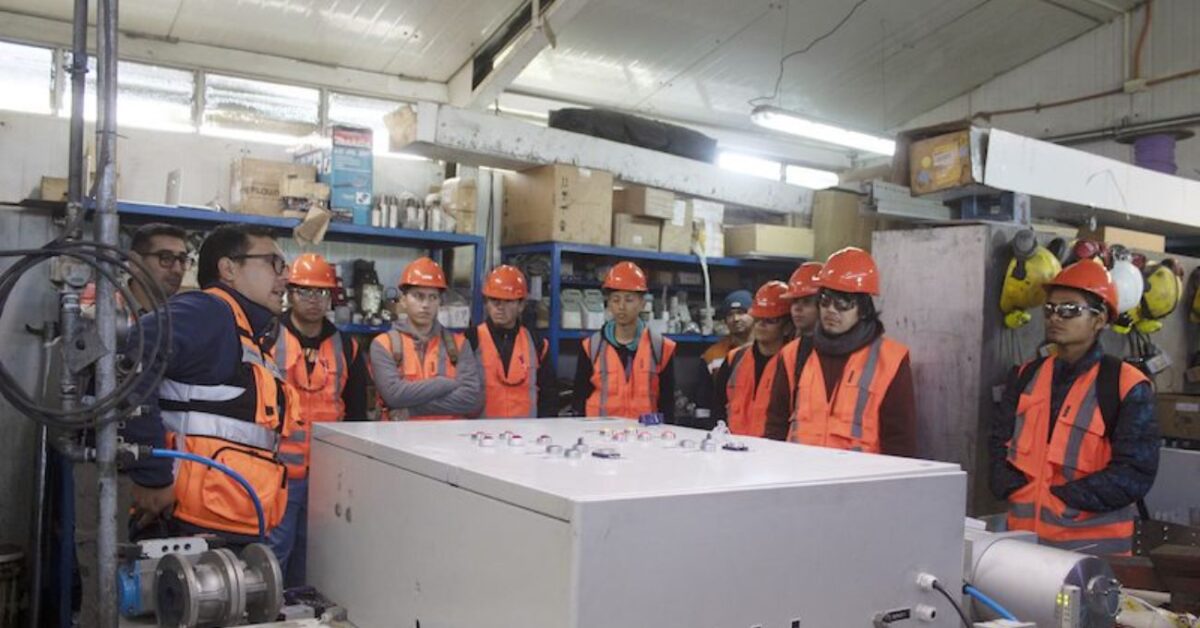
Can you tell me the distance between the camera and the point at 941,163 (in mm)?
3729

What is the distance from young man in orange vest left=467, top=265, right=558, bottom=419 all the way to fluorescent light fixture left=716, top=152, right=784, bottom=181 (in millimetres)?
5126

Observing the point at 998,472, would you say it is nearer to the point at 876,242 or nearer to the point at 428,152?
the point at 876,242

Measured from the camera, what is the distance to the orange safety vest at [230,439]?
7.39 ft

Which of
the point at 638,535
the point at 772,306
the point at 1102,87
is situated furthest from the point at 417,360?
the point at 1102,87

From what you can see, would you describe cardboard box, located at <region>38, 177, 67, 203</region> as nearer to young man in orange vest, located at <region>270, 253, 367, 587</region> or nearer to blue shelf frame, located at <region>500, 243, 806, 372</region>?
young man in orange vest, located at <region>270, 253, 367, 587</region>

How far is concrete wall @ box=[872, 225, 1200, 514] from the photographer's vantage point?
11.3ft

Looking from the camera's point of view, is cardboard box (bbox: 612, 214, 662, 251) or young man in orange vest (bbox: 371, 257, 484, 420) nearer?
young man in orange vest (bbox: 371, 257, 484, 420)

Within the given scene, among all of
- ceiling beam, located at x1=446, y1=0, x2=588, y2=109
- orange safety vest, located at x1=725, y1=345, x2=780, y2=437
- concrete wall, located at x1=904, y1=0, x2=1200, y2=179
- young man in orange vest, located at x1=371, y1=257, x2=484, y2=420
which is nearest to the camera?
young man in orange vest, located at x1=371, y1=257, x2=484, y2=420

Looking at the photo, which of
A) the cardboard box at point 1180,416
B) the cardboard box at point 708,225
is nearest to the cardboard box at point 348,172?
the cardboard box at point 708,225

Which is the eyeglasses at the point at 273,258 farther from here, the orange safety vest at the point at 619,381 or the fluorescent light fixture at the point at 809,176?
the fluorescent light fixture at the point at 809,176

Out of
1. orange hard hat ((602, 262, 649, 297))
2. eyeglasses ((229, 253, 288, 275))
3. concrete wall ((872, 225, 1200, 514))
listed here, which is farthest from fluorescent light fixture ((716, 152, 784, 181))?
eyeglasses ((229, 253, 288, 275))

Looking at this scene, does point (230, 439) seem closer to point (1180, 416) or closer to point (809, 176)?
point (1180, 416)

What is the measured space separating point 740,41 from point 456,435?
6.62 m

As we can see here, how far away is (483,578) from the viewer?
1249 millimetres
